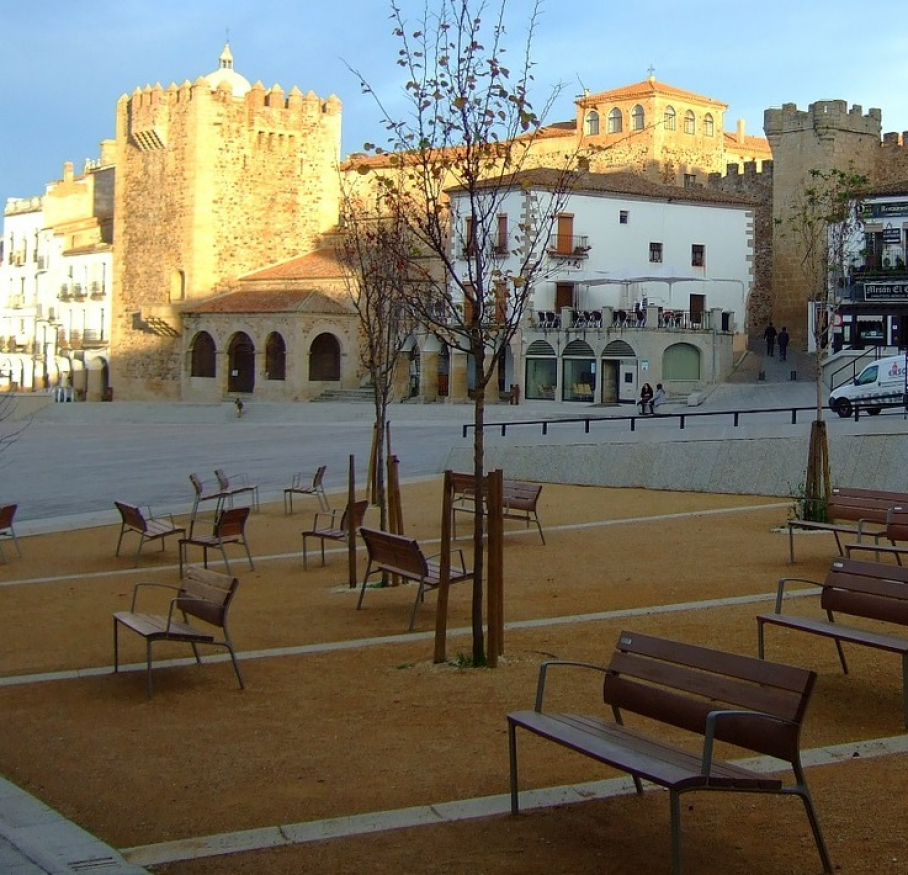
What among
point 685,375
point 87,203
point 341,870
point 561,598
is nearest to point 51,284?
point 87,203

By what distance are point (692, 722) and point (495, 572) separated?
2.86m

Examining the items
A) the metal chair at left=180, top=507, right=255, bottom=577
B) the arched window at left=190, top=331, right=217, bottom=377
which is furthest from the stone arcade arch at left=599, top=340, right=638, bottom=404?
the metal chair at left=180, top=507, right=255, bottom=577

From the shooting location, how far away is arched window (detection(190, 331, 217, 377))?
2087 inches

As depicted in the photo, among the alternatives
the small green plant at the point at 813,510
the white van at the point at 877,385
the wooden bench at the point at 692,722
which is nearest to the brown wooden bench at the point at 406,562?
the wooden bench at the point at 692,722

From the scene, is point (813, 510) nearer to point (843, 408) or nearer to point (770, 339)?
point (843, 408)

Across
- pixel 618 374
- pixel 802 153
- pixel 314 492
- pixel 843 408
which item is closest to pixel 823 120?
pixel 802 153

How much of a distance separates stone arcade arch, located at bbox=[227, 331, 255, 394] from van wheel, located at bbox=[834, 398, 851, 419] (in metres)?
Answer: 29.5

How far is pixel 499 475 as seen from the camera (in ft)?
26.1

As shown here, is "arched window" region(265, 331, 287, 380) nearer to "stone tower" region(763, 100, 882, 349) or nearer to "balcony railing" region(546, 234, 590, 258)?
"balcony railing" region(546, 234, 590, 258)

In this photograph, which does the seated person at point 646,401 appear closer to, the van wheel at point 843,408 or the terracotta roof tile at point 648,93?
the van wheel at point 843,408

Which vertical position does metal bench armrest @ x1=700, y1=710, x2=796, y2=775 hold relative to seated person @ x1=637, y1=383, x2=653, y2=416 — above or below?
below

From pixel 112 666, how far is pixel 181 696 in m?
1.05

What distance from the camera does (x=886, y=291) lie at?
1310 inches

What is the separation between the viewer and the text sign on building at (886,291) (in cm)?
3306
